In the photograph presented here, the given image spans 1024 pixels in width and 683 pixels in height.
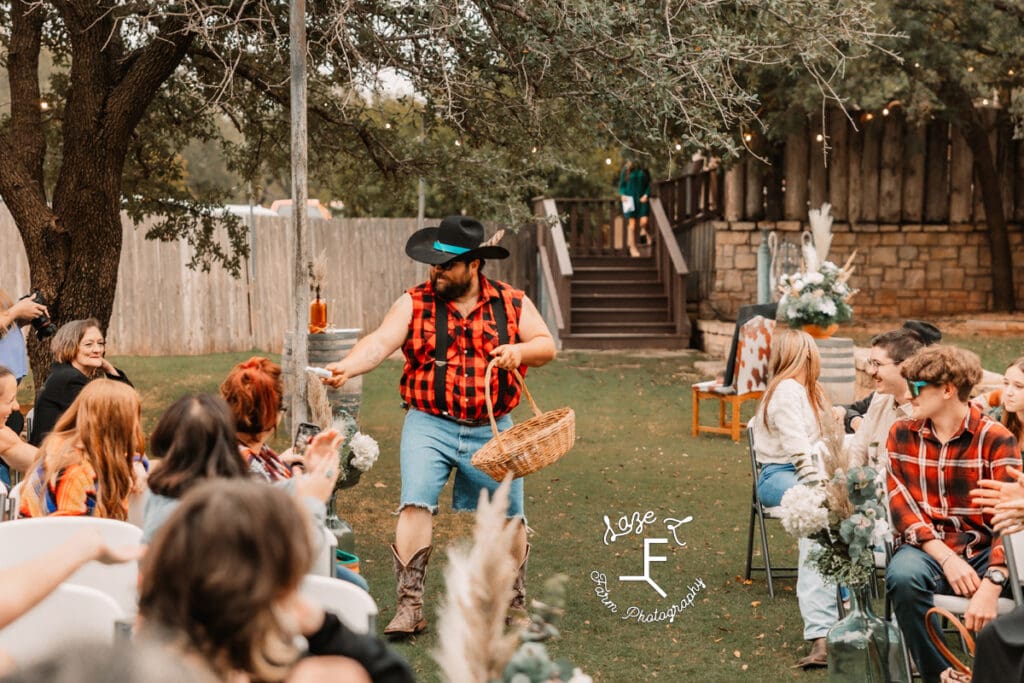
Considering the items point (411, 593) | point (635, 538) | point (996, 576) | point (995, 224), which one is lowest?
point (635, 538)

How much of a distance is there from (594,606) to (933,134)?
14.0 m

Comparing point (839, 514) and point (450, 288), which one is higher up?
point (450, 288)

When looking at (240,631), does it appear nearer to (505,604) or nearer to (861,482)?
(505,604)

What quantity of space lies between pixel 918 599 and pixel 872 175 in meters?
14.4

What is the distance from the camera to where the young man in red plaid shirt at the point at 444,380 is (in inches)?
193

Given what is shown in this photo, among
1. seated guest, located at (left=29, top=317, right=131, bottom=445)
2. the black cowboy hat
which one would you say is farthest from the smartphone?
seated guest, located at (left=29, top=317, right=131, bottom=445)

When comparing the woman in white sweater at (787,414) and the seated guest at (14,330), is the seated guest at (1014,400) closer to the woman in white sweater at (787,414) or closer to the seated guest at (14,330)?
the woman in white sweater at (787,414)

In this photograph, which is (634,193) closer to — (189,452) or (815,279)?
(815,279)

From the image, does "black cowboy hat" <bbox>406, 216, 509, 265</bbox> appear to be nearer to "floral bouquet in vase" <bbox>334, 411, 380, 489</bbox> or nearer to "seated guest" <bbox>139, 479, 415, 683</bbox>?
"floral bouquet in vase" <bbox>334, 411, 380, 489</bbox>

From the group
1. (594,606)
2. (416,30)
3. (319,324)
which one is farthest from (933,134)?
(594,606)

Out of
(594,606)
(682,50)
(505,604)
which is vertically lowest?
(594,606)

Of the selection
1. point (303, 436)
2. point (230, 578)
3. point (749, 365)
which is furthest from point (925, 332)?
point (230, 578)

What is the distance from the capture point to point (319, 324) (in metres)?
10.3

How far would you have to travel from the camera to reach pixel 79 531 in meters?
3.09
